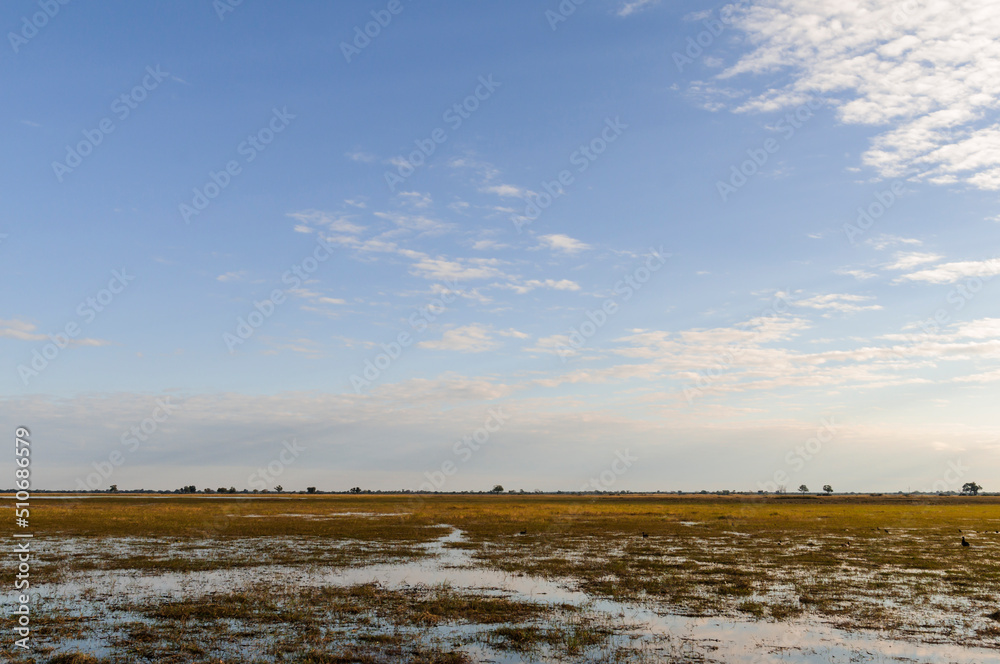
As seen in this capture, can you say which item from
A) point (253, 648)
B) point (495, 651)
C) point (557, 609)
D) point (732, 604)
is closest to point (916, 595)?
point (732, 604)

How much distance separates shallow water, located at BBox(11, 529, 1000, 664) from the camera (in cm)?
1445

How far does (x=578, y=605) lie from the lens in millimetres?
19609

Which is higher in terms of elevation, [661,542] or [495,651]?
[495,651]

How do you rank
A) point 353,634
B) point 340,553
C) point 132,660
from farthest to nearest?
point 340,553, point 353,634, point 132,660

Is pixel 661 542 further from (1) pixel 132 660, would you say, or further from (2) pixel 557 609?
(1) pixel 132 660

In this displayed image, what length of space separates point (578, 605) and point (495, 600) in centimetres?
253

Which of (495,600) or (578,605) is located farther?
(495,600)

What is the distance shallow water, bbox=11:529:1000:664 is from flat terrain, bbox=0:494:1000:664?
0.09m

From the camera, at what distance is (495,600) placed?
794 inches

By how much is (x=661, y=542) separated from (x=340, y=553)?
1915cm

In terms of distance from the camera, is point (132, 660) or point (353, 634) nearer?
point (132, 660)

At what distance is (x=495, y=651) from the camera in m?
14.5

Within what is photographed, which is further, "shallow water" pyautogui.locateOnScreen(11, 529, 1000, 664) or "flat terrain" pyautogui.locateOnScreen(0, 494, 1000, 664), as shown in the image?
"flat terrain" pyautogui.locateOnScreen(0, 494, 1000, 664)

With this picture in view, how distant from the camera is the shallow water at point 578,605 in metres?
14.4
